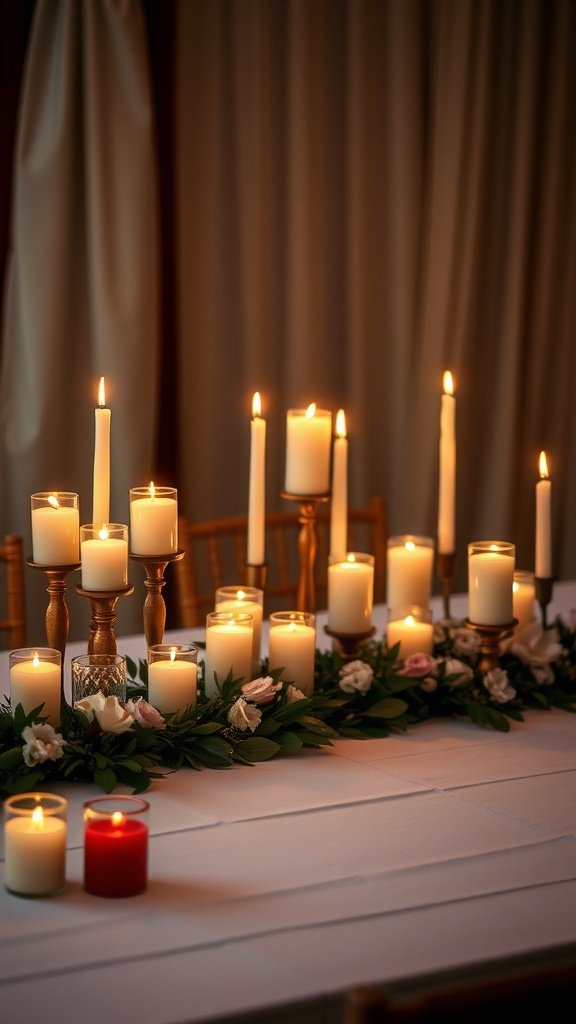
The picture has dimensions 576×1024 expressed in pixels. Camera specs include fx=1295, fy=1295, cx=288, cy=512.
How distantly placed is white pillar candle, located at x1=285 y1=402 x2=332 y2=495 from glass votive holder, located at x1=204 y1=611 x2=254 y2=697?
0.85ft

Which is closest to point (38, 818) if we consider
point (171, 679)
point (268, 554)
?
point (171, 679)

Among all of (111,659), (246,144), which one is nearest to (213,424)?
(246,144)

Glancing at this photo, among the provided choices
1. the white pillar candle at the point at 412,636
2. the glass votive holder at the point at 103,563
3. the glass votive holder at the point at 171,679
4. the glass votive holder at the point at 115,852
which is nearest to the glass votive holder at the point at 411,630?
the white pillar candle at the point at 412,636

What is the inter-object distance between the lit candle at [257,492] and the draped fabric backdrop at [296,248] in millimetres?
1434

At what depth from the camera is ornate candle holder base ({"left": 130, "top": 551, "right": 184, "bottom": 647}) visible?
164 centimetres

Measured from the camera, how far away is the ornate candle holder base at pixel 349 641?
1861mm

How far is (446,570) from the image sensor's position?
197 cm

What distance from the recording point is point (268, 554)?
3633 millimetres

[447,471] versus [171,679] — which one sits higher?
[447,471]

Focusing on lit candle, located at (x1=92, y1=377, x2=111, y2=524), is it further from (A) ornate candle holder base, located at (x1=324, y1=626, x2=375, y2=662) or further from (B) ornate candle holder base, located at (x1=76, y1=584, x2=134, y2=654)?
(A) ornate candle holder base, located at (x1=324, y1=626, x2=375, y2=662)

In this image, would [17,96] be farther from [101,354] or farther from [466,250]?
[466,250]

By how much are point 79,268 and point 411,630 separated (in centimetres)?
172

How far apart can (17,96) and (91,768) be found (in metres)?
2.09

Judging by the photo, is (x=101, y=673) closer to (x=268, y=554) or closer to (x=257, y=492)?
(x=257, y=492)
